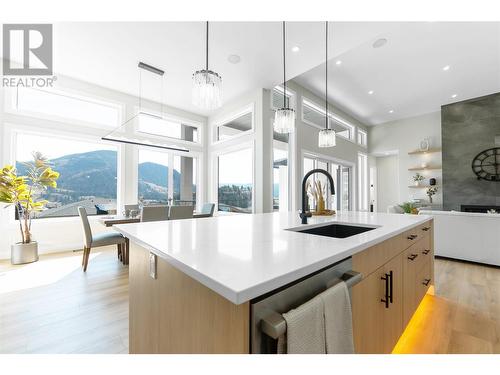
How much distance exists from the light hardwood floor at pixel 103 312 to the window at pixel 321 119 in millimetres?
4149

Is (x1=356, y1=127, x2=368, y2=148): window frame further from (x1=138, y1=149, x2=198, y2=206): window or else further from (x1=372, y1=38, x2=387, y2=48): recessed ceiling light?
(x1=138, y1=149, x2=198, y2=206): window

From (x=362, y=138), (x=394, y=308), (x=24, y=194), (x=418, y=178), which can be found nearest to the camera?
(x=394, y=308)

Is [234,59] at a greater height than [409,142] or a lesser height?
greater

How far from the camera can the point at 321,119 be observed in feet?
19.8

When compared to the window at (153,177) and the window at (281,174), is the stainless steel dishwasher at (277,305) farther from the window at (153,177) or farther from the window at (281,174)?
the window at (153,177)

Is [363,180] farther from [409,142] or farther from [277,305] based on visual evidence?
[277,305]

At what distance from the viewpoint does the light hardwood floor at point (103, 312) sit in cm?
161

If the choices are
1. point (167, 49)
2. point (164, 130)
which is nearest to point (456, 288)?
point (167, 49)

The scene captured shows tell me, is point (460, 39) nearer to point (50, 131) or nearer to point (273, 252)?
point (273, 252)

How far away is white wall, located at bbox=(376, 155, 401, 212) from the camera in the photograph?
7.98m

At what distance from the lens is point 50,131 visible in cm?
409

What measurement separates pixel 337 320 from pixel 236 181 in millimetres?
4757

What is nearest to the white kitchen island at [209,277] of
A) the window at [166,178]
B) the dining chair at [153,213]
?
the dining chair at [153,213]

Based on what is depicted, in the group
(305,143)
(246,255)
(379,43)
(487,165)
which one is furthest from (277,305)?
(487,165)
